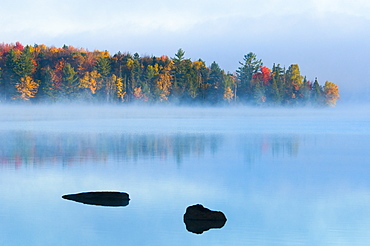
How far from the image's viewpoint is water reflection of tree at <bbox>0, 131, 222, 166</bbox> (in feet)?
52.9

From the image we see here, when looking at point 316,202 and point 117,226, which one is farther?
point 316,202

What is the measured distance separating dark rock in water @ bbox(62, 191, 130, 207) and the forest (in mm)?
75775

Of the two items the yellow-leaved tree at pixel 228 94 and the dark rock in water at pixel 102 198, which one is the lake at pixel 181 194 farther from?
the yellow-leaved tree at pixel 228 94

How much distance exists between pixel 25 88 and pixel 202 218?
264 ft

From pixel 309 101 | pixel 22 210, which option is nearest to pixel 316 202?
pixel 22 210

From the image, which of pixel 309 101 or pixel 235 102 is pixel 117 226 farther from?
pixel 309 101

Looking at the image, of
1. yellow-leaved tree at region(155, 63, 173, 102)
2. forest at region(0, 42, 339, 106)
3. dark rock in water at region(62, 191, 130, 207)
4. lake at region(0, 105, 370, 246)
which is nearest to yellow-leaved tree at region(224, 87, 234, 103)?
forest at region(0, 42, 339, 106)

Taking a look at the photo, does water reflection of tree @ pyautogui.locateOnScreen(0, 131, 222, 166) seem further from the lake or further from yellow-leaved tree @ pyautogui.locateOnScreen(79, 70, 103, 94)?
yellow-leaved tree @ pyautogui.locateOnScreen(79, 70, 103, 94)

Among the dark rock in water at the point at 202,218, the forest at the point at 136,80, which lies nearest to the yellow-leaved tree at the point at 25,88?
the forest at the point at 136,80

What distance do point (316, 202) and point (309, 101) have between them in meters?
104

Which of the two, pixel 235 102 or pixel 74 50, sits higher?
pixel 74 50

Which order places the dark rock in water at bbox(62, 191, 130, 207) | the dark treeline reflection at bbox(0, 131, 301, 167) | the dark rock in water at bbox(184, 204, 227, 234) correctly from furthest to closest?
the dark treeline reflection at bbox(0, 131, 301, 167), the dark rock in water at bbox(62, 191, 130, 207), the dark rock in water at bbox(184, 204, 227, 234)

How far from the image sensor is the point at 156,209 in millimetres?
9305

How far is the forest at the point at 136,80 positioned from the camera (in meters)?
85.0
